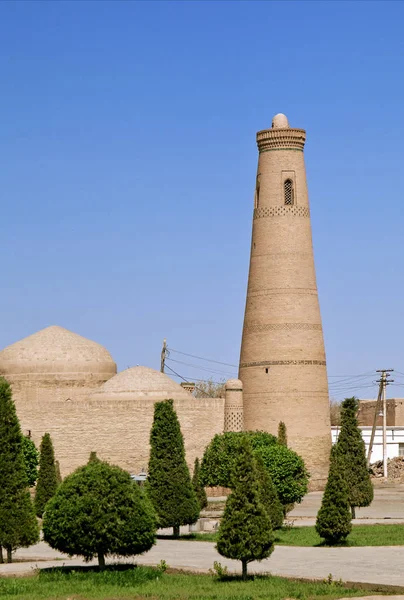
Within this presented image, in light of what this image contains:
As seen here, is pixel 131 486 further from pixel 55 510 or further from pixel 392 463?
pixel 392 463

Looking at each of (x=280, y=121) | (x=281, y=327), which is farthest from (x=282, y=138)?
(x=281, y=327)

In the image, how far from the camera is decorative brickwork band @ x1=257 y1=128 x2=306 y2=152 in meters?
48.8

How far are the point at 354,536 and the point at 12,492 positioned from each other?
9209 mm

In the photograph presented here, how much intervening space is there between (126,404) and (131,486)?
26.2 metres

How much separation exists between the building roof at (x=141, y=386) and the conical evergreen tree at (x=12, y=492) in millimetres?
23691

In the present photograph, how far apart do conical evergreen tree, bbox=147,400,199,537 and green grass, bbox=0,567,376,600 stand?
8.63 m

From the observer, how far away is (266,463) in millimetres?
38406

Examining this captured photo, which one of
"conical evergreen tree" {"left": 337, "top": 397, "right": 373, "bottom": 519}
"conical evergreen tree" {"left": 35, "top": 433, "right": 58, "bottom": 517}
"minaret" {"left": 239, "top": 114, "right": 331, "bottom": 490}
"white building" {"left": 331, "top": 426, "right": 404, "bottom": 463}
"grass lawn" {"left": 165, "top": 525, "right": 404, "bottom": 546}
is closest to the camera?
"grass lawn" {"left": 165, "top": 525, "right": 404, "bottom": 546}

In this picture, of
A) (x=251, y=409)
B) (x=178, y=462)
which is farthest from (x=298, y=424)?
(x=178, y=462)

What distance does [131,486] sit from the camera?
21.5 m

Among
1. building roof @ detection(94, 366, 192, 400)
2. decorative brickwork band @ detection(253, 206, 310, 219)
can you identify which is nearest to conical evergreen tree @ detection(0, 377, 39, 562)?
building roof @ detection(94, 366, 192, 400)

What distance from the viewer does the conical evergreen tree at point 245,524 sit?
797 inches

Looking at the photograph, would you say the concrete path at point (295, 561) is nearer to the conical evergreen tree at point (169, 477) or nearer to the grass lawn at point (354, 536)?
the grass lawn at point (354, 536)

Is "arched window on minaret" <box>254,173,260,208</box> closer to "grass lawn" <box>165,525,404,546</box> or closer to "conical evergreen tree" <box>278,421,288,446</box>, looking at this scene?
"conical evergreen tree" <box>278,421,288,446</box>
